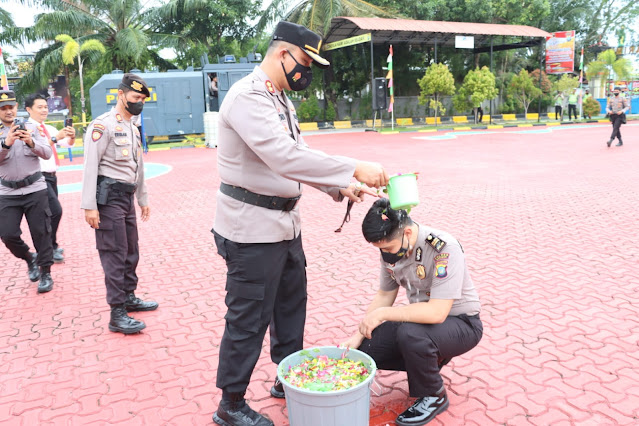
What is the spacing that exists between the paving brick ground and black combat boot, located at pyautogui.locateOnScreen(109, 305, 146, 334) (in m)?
0.06

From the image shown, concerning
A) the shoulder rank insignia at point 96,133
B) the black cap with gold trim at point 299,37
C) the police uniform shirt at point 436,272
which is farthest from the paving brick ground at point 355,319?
the black cap with gold trim at point 299,37

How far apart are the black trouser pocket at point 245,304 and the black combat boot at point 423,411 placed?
3.04 ft

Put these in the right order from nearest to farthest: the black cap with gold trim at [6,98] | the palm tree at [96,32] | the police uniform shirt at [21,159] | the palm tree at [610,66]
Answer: the black cap with gold trim at [6,98] < the police uniform shirt at [21,159] < the palm tree at [96,32] < the palm tree at [610,66]

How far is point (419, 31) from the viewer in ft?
77.3

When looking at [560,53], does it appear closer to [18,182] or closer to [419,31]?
[419,31]

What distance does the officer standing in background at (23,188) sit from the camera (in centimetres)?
488

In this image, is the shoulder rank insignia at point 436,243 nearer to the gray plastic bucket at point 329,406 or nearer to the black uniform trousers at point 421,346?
the black uniform trousers at point 421,346

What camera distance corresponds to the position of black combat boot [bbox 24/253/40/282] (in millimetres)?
5480

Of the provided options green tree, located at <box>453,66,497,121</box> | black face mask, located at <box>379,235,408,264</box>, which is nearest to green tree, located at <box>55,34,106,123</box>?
green tree, located at <box>453,66,497,121</box>

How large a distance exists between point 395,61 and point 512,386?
94.5 feet

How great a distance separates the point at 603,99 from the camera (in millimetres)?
33594

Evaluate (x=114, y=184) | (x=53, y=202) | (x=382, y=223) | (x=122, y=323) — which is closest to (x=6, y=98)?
(x=53, y=202)

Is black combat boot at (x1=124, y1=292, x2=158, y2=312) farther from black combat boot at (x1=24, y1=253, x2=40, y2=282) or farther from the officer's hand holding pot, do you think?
the officer's hand holding pot

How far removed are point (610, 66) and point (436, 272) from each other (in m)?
34.7
